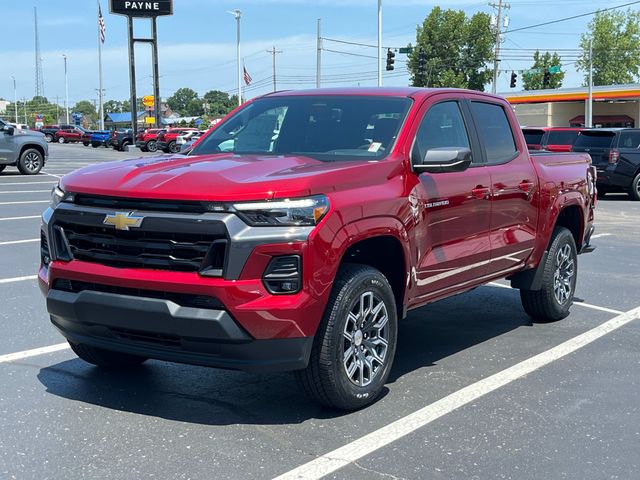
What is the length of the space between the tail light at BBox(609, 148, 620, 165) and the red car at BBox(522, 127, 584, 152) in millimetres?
1045

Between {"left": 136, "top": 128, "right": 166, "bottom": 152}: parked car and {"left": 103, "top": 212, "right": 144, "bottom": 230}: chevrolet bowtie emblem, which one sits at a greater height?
{"left": 103, "top": 212, "right": 144, "bottom": 230}: chevrolet bowtie emblem

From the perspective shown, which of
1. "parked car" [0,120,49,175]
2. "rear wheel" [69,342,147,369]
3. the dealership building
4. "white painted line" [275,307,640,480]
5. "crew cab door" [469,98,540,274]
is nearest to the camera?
"white painted line" [275,307,640,480]

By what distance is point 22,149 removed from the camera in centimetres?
2377

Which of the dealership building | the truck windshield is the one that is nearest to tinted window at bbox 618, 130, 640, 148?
the truck windshield

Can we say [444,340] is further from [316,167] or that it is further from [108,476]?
[108,476]

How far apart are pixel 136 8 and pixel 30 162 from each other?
2693 cm

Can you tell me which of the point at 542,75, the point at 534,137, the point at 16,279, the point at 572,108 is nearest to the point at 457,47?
the point at 542,75

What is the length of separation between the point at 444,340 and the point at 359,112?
2.04 m

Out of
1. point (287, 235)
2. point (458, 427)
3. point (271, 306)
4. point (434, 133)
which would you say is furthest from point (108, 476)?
point (434, 133)

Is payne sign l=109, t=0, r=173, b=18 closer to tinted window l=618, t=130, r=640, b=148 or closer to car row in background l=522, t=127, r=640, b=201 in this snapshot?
car row in background l=522, t=127, r=640, b=201

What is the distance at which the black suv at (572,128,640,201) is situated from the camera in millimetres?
19891

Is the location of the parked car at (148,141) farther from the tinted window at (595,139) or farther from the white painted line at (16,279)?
the white painted line at (16,279)

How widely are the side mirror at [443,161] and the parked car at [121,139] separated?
5038cm

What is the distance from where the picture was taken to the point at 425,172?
5238 millimetres
